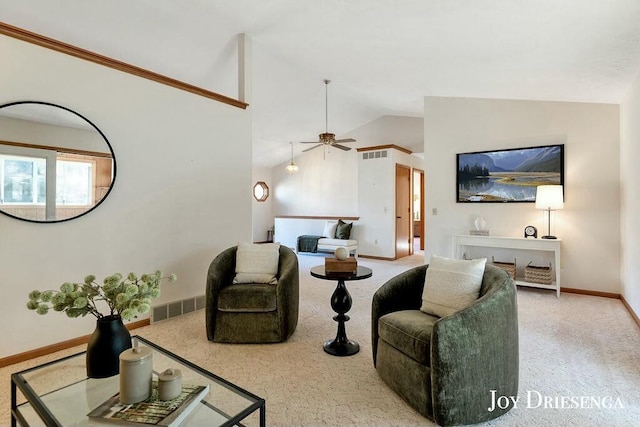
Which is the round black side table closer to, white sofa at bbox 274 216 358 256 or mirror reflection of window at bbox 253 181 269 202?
white sofa at bbox 274 216 358 256

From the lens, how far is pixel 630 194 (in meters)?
3.41

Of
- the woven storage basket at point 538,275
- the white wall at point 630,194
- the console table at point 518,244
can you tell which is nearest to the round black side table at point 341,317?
the console table at point 518,244

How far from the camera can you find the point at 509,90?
4.00m

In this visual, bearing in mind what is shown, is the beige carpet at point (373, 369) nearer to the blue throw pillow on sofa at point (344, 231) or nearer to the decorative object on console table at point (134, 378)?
the decorative object on console table at point (134, 378)

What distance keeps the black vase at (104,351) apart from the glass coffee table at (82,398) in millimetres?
37

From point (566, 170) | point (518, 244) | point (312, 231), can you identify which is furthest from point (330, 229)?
point (566, 170)

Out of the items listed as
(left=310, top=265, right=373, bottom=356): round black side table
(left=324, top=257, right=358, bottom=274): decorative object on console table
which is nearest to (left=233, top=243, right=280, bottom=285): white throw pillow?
(left=310, top=265, right=373, bottom=356): round black side table

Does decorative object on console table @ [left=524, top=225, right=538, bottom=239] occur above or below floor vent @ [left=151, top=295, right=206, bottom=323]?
above

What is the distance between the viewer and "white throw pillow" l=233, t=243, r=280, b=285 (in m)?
2.88

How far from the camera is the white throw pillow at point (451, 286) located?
195cm

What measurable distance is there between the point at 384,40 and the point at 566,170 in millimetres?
2949

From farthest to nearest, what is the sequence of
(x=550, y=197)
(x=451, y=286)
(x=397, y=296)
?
(x=550, y=197) → (x=397, y=296) → (x=451, y=286)

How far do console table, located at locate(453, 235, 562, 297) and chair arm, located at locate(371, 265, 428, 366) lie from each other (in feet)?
8.45

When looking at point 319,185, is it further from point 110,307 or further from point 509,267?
point 110,307
